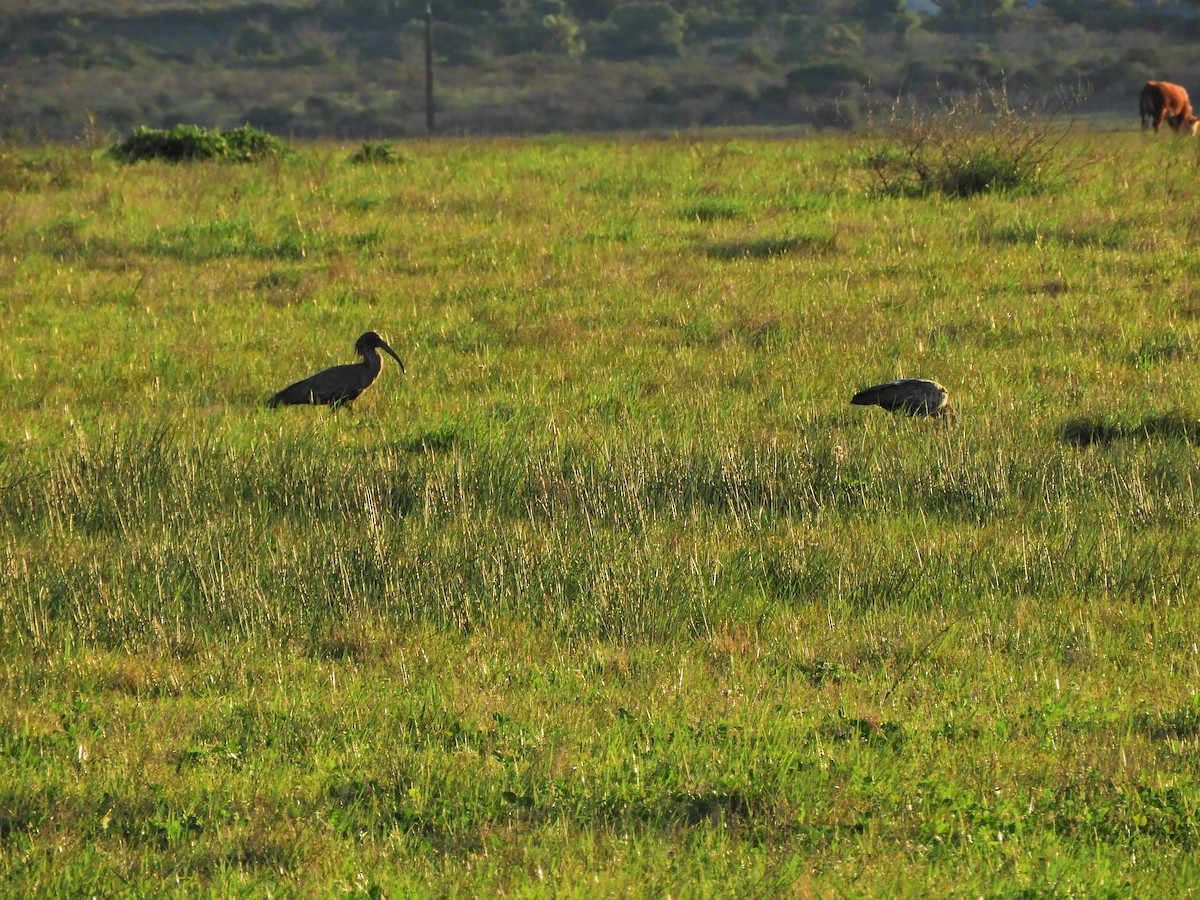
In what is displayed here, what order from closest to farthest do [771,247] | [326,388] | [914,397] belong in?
[914,397], [326,388], [771,247]

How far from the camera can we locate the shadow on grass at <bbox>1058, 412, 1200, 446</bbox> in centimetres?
848

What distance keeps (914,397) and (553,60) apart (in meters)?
56.3

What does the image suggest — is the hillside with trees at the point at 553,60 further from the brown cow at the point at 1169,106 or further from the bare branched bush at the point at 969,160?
the bare branched bush at the point at 969,160

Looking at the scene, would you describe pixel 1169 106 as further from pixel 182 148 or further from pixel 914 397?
pixel 914 397

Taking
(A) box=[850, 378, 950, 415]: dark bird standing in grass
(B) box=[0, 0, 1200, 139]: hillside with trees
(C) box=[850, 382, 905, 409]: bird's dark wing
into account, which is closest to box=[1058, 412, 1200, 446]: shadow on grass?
(A) box=[850, 378, 950, 415]: dark bird standing in grass

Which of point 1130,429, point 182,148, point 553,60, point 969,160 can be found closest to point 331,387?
point 1130,429

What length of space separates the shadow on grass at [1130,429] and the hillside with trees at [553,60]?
36771 mm

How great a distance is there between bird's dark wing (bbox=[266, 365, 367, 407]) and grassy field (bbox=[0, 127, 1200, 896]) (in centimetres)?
27

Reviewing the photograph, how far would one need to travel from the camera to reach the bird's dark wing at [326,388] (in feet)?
31.8

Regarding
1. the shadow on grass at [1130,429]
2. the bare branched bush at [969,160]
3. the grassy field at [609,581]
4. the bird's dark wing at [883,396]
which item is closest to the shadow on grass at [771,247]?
the grassy field at [609,581]

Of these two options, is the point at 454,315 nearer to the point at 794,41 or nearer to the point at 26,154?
the point at 26,154

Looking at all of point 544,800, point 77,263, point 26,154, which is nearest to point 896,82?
point 26,154

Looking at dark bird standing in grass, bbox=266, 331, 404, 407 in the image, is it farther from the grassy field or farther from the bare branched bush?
the bare branched bush

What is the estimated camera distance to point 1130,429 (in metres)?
8.59
